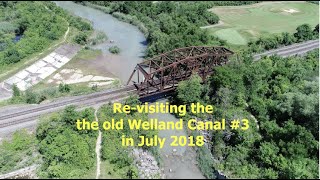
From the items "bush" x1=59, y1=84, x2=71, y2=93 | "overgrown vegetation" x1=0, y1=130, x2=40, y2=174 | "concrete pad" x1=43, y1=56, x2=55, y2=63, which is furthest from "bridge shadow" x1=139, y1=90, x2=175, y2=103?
"concrete pad" x1=43, y1=56, x2=55, y2=63

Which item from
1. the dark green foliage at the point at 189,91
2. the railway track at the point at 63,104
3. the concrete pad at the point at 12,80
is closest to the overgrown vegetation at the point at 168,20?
the railway track at the point at 63,104

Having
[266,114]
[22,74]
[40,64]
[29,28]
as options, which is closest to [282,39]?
[266,114]

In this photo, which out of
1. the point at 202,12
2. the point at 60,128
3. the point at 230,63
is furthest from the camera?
the point at 202,12

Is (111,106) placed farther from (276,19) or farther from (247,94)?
(276,19)

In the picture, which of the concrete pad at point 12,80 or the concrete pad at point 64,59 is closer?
the concrete pad at point 12,80

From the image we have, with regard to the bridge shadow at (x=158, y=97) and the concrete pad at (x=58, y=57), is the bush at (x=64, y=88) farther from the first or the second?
the concrete pad at (x=58, y=57)

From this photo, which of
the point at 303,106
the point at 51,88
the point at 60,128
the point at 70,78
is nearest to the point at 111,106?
the point at 60,128
